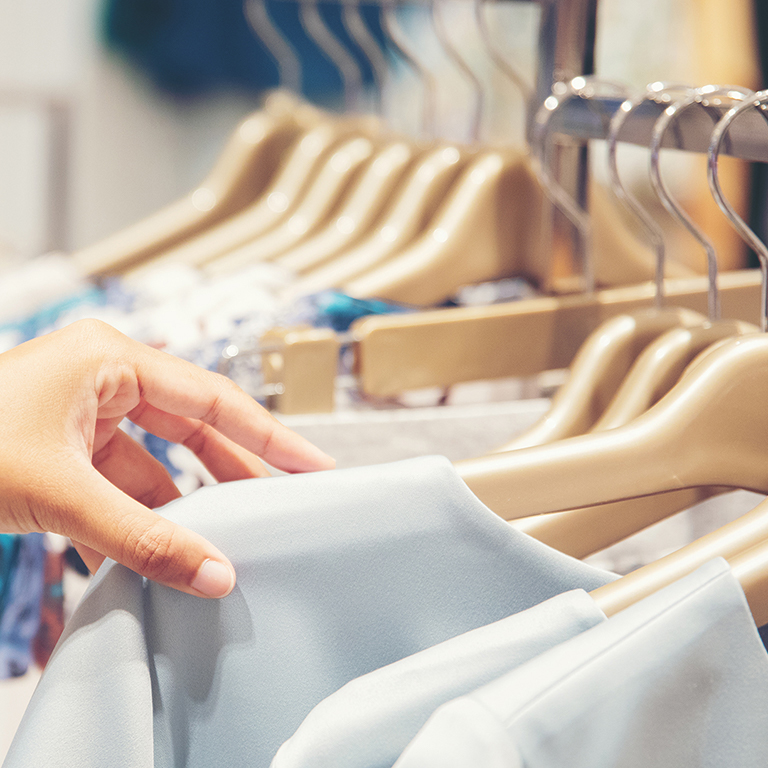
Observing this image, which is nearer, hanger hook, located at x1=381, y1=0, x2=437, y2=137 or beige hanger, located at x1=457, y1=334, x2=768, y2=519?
beige hanger, located at x1=457, y1=334, x2=768, y2=519

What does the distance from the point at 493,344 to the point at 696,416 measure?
279mm

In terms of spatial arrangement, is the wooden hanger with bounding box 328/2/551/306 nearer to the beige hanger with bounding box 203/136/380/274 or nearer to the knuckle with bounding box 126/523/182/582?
the beige hanger with bounding box 203/136/380/274

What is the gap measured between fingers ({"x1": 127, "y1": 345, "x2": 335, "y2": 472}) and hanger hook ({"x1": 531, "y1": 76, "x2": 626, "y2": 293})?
15.3 inches

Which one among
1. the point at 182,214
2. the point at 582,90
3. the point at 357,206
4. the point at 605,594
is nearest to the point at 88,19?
the point at 182,214

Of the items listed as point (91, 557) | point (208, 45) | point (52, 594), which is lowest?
point (52, 594)

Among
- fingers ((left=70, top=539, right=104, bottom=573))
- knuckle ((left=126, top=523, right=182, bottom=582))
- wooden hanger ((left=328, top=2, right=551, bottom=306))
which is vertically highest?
wooden hanger ((left=328, top=2, right=551, bottom=306))

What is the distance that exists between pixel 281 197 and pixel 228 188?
0.10m

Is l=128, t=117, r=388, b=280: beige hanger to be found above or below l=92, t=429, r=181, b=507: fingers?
above

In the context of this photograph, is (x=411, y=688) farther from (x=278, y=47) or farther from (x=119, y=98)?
(x=119, y=98)

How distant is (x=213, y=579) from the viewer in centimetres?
35

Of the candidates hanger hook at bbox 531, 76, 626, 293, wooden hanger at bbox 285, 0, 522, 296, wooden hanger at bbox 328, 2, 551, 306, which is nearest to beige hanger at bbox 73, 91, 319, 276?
wooden hanger at bbox 285, 0, 522, 296

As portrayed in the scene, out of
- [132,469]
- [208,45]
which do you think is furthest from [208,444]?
[208,45]

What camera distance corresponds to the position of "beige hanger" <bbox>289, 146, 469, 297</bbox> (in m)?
0.88

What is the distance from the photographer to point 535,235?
2.80ft
